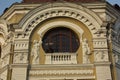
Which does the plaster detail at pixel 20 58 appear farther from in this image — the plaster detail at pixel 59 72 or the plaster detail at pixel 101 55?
the plaster detail at pixel 101 55

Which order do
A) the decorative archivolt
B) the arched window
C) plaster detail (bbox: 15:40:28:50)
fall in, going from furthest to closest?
the decorative archivolt
the arched window
plaster detail (bbox: 15:40:28:50)

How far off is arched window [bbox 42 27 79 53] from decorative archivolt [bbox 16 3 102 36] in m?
1.14

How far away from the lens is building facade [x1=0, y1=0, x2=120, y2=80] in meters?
20.5

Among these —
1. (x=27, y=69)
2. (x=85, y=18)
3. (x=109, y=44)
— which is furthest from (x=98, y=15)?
(x=27, y=69)

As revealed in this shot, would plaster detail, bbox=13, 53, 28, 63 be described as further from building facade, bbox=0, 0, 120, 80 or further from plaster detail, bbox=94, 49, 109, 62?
plaster detail, bbox=94, 49, 109, 62

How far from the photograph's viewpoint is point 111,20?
2295 cm

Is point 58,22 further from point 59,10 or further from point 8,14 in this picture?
point 8,14

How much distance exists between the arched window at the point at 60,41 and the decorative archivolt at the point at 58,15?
1.14m

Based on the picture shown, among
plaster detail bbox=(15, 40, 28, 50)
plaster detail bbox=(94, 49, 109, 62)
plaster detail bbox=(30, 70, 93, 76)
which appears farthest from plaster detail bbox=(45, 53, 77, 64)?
plaster detail bbox=(15, 40, 28, 50)

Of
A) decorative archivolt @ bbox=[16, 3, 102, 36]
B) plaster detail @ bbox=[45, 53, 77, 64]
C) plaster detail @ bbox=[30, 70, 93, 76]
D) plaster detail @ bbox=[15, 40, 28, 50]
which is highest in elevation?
decorative archivolt @ bbox=[16, 3, 102, 36]

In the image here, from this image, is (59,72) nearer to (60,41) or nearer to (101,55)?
(60,41)

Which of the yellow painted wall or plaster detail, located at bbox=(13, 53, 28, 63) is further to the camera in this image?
the yellow painted wall

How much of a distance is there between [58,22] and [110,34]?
397cm

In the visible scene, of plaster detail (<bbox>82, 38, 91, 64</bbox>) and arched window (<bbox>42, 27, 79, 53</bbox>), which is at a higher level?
arched window (<bbox>42, 27, 79, 53</bbox>)
